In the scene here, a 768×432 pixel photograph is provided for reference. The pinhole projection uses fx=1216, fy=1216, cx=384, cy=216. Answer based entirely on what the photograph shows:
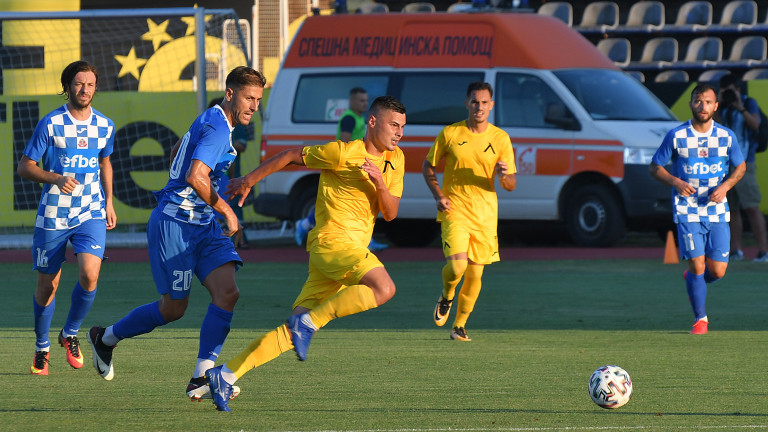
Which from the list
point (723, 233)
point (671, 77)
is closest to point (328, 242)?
point (723, 233)

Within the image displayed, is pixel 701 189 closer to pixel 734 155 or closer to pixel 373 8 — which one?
pixel 734 155

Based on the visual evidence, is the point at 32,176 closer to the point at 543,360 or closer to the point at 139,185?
the point at 543,360

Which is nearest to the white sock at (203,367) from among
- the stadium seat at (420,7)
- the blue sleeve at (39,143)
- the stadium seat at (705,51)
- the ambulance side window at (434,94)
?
the blue sleeve at (39,143)

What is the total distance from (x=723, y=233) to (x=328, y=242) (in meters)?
4.03

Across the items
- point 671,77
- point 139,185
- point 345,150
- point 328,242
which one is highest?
point 345,150

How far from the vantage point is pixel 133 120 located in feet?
59.9

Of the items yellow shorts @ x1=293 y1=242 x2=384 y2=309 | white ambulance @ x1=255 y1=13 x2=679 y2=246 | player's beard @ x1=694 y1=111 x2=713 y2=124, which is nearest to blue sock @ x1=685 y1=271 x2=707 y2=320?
player's beard @ x1=694 y1=111 x2=713 y2=124

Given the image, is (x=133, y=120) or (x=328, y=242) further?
(x=133, y=120)

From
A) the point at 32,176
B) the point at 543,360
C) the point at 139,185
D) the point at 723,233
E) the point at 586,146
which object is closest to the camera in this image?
the point at 32,176

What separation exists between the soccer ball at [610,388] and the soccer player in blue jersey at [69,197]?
308 cm

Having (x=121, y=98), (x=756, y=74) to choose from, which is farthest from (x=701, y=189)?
(x=756, y=74)

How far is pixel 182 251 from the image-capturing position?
6.16 m

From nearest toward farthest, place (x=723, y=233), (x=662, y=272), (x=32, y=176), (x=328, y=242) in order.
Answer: (x=328, y=242) → (x=32, y=176) → (x=723, y=233) → (x=662, y=272)

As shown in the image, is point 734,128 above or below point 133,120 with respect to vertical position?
above
